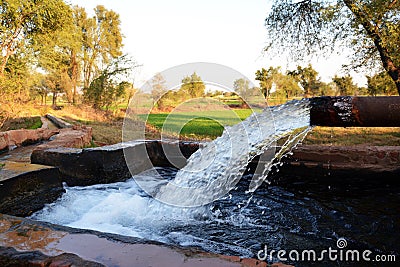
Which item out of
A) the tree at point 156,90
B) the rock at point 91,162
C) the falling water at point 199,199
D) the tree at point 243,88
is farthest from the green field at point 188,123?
the falling water at point 199,199

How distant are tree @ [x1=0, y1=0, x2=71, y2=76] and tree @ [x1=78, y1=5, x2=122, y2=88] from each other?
59.3 feet

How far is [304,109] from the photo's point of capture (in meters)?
2.37

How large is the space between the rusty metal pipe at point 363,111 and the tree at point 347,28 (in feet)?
16.8

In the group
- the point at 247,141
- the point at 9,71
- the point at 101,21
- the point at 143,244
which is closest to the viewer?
the point at 143,244

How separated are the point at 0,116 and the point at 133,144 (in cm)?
428

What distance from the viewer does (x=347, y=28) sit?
7355mm

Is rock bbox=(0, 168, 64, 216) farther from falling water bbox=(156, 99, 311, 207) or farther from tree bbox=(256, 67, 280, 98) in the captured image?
tree bbox=(256, 67, 280, 98)

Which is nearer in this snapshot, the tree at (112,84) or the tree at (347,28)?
the tree at (347,28)

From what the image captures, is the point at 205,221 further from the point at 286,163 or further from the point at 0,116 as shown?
the point at 0,116

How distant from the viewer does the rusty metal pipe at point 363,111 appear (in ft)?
6.73

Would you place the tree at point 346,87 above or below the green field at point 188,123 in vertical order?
above

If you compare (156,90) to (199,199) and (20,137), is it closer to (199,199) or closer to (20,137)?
(20,137)

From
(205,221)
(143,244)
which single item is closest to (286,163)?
(205,221)

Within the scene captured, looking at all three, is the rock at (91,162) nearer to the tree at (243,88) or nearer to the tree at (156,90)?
the tree at (243,88)
